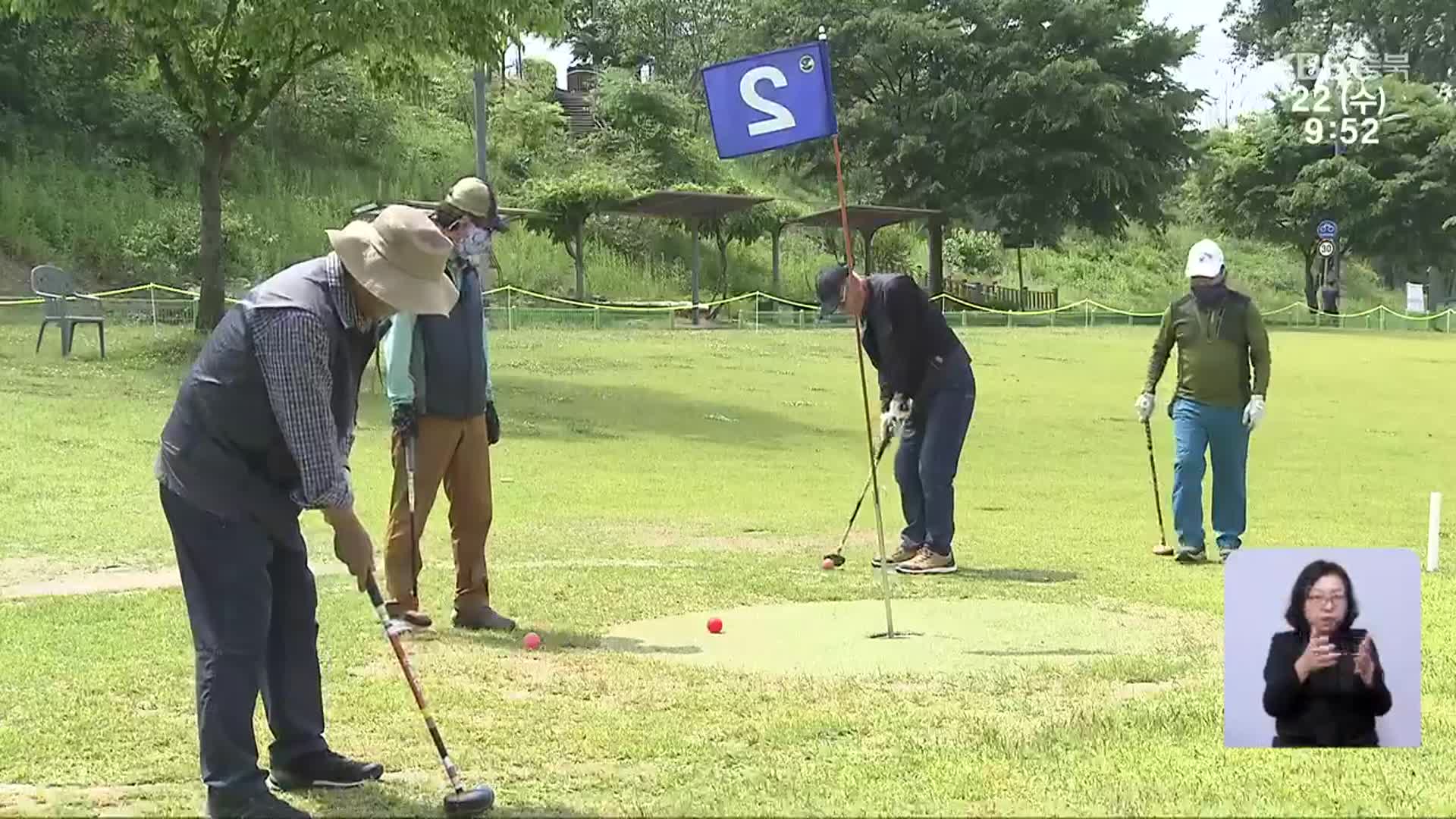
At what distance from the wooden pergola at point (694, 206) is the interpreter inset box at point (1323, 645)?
3273cm

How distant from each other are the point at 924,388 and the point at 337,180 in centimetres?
3678

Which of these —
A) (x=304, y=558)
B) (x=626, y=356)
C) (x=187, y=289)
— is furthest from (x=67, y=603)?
(x=187, y=289)

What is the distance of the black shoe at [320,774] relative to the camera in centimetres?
489

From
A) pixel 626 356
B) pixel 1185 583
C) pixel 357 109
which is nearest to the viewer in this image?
pixel 1185 583

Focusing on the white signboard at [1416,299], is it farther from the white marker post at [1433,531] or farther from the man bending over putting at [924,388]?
the man bending over putting at [924,388]

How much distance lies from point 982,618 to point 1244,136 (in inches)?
2200

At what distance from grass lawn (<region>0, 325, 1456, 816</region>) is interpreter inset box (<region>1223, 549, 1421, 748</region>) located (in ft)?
0.74

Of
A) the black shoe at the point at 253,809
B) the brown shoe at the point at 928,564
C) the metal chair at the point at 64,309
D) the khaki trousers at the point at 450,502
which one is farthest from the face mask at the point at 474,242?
the metal chair at the point at 64,309

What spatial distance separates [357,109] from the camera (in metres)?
46.2

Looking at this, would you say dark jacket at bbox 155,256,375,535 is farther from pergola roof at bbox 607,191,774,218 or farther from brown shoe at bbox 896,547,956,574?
pergola roof at bbox 607,191,774,218

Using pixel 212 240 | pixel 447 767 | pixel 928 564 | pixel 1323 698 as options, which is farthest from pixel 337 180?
pixel 1323 698

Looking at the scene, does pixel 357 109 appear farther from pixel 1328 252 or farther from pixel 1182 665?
pixel 1182 665

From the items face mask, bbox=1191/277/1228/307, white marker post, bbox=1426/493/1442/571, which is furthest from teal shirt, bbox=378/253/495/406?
white marker post, bbox=1426/493/1442/571

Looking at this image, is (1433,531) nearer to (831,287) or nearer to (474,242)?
(831,287)
